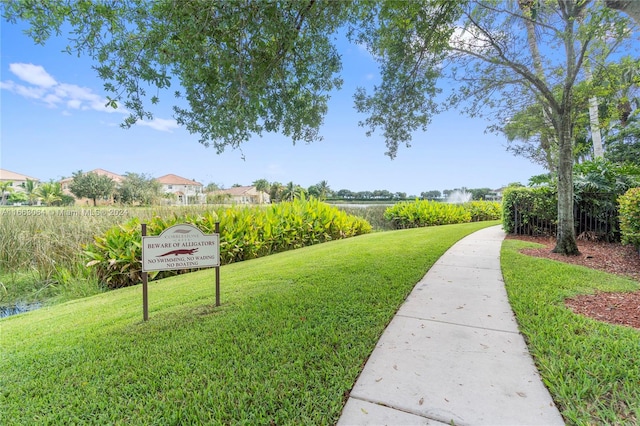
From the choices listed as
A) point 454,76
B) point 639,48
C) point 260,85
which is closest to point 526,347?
point 260,85

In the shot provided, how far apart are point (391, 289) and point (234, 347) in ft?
7.55

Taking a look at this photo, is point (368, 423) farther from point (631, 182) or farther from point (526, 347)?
point (631, 182)

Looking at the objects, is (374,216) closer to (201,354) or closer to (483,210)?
(483,210)

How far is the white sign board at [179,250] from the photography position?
10.6ft

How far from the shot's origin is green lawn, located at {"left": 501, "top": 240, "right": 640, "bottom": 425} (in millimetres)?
1915

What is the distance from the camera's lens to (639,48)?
5.43 meters

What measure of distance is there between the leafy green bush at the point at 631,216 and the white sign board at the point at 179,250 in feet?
26.0

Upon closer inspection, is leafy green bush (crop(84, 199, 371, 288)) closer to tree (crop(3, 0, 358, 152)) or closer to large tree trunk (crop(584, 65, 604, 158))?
tree (crop(3, 0, 358, 152))

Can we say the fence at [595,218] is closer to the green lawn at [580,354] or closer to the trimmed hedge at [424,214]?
the green lawn at [580,354]

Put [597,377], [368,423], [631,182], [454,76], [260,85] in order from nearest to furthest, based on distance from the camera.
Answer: [368,423] → [597,377] → [260,85] → [454,76] → [631,182]

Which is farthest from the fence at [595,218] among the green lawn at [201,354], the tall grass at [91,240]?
the tall grass at [91,240]

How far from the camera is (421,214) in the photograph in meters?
14.3

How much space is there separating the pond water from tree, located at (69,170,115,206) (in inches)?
1415

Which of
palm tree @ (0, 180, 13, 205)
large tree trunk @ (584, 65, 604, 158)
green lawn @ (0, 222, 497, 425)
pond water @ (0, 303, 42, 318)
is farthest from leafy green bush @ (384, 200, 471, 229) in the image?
palm tree @ (0, 180, 13, 205)
